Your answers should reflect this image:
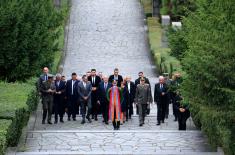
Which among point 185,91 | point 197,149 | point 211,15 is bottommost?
point 197,149

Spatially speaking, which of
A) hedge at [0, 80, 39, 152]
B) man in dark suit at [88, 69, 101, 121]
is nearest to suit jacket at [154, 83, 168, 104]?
man in dark suit at [88, 69, 101, 121]

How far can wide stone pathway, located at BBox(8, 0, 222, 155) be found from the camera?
21438 millimetres

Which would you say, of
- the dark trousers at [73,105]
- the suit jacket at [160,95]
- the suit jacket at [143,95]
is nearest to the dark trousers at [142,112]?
the suit jacket at [143,95]

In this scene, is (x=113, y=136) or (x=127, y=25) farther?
(x=127, y=25)

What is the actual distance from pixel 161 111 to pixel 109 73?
1422 centimetres

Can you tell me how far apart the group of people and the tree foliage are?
10.8 feet

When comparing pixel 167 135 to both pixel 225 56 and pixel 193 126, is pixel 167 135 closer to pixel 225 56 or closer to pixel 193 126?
pixel 193 126

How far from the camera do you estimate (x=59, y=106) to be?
26.2 m

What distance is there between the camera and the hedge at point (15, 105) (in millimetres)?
20548

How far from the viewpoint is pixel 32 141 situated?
72.7 ft

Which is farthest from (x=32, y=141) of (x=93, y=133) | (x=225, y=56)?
(x=225, y=56)

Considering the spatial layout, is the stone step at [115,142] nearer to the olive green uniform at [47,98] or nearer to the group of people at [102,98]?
the group of people at [102,98]

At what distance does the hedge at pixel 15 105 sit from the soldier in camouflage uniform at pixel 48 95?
37 centimetres

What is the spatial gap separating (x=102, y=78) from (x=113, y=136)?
15.0ft
